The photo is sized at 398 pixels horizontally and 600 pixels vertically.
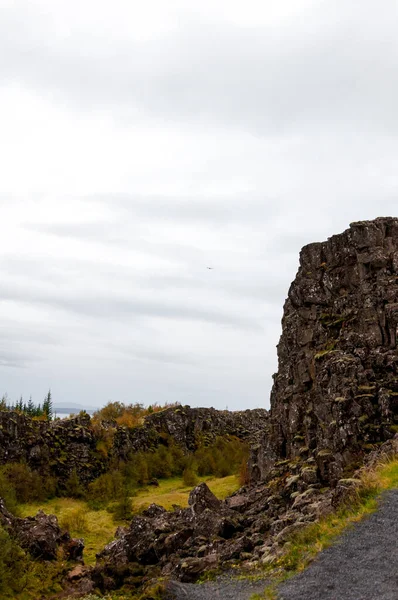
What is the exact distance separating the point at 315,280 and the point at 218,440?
33725mm

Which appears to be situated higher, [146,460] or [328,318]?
[328,318]

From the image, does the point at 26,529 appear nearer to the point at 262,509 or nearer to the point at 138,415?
the point at 262,509

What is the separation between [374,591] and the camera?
15.6m

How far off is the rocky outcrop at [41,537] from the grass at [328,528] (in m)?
12.9

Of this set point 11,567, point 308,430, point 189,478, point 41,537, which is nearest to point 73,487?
point 189,478

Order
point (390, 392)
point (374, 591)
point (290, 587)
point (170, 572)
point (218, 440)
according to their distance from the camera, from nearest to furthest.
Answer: point (374, 591) < point (290, 587) < point (170, 572) < point (390, 392) < point (218, 440)

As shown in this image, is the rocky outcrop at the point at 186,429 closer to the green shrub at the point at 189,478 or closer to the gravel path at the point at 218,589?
the green shrub at the point at 189,478

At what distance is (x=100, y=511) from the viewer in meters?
43.1

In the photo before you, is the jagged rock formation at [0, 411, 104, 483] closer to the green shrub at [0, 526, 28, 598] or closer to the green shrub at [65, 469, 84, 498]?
the green shrub at [65, 469, 84, 498]

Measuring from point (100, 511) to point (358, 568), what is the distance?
29.8 metres

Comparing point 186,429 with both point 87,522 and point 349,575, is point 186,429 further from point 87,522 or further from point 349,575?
point 349,575

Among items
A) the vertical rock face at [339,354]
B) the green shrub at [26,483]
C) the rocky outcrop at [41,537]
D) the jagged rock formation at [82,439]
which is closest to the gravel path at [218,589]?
the vertical rock face at [339,354]

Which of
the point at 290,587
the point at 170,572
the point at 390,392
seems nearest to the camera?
the point at 290,587

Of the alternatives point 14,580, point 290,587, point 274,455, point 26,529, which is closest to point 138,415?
point 274,455
